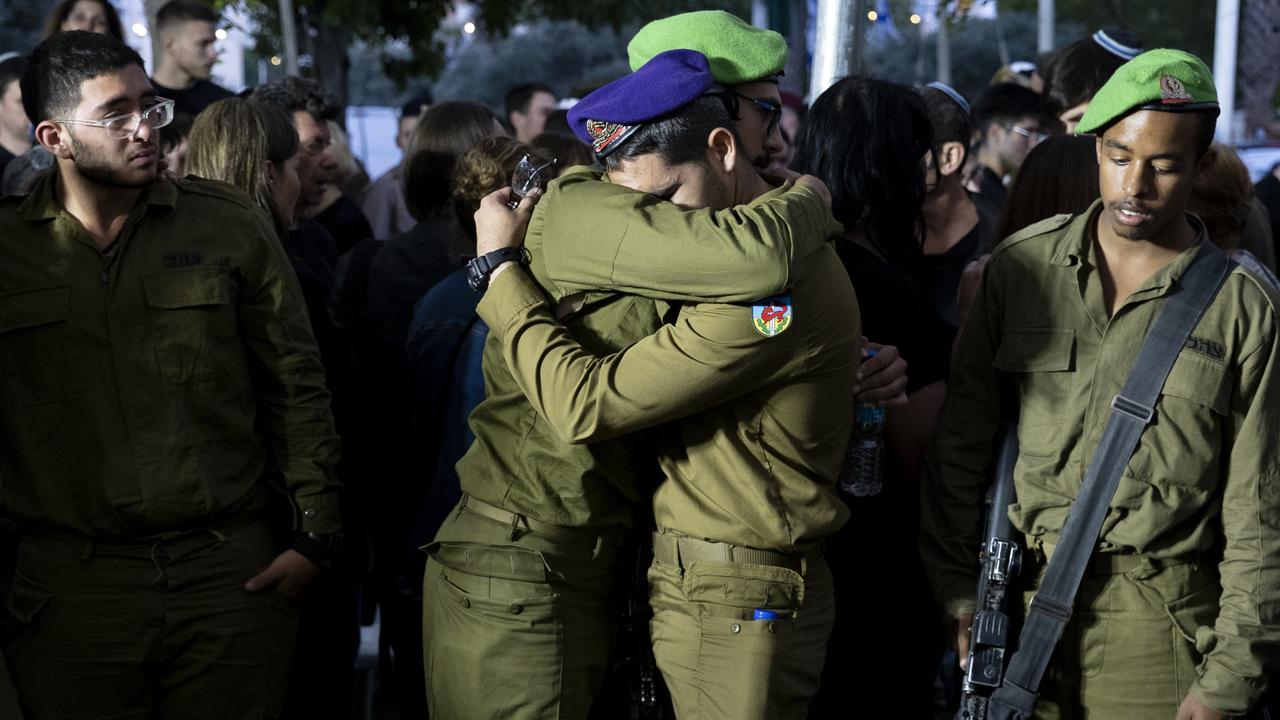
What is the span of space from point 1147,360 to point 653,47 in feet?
4.17

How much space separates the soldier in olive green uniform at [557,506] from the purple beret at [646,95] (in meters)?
0.12

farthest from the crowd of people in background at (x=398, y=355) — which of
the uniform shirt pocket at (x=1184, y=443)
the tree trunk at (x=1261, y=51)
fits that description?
the tree trunk at (x=1261, y=51)

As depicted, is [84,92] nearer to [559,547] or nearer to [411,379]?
[411,379]

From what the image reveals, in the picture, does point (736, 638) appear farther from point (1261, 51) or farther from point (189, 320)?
point (1261, 51)

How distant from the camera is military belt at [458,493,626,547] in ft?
9.92

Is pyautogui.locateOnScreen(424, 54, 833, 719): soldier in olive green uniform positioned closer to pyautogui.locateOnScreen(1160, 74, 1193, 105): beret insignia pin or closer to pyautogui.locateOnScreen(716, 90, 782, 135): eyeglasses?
pyautogui.locateOnScreen(716, 90, 782, 135): eyeglasses

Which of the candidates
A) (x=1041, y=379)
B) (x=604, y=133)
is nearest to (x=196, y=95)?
(x=604, y=133)

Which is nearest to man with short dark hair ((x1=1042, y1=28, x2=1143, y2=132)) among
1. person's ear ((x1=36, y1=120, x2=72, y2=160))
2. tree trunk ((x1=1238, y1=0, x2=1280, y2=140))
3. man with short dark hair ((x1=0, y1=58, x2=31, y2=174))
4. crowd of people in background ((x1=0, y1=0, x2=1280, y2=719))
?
crowd of people in background ((x1=0, y1=0, x2=1280, y2=719))

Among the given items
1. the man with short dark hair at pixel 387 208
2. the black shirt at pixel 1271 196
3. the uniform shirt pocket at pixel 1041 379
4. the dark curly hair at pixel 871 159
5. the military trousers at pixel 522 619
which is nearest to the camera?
the military trousers at pixel 522 619

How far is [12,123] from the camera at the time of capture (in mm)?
6582

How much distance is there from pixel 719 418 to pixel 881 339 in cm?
85

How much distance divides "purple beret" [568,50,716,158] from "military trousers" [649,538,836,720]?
91 cm

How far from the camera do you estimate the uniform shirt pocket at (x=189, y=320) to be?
360 cm

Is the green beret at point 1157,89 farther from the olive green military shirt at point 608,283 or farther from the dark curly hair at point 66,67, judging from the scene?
the dark curly hair at point 66,67
